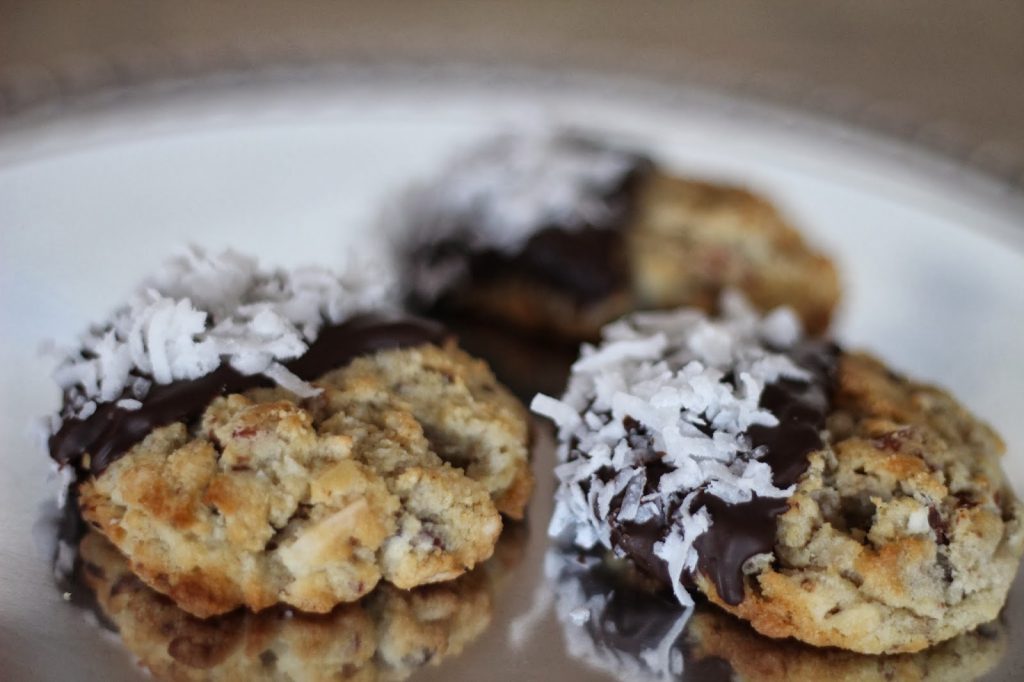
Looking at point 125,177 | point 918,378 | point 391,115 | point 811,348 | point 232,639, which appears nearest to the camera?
point 232,639

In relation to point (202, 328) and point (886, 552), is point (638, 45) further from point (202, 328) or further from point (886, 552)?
point (886, 552)

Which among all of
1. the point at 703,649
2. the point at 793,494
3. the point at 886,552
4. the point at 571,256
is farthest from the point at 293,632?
the point at 571,256

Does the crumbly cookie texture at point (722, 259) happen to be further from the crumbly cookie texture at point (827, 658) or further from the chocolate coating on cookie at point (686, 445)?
the crumbly cookie texture at point (827, 658)

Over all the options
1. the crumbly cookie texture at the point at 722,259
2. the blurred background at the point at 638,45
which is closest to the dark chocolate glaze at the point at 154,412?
the crumbly cookie texture at the point at 722,259

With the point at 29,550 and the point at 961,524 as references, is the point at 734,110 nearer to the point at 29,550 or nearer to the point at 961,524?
the point at 961,524

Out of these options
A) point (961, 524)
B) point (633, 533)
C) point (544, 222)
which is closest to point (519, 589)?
point (633, 533)
